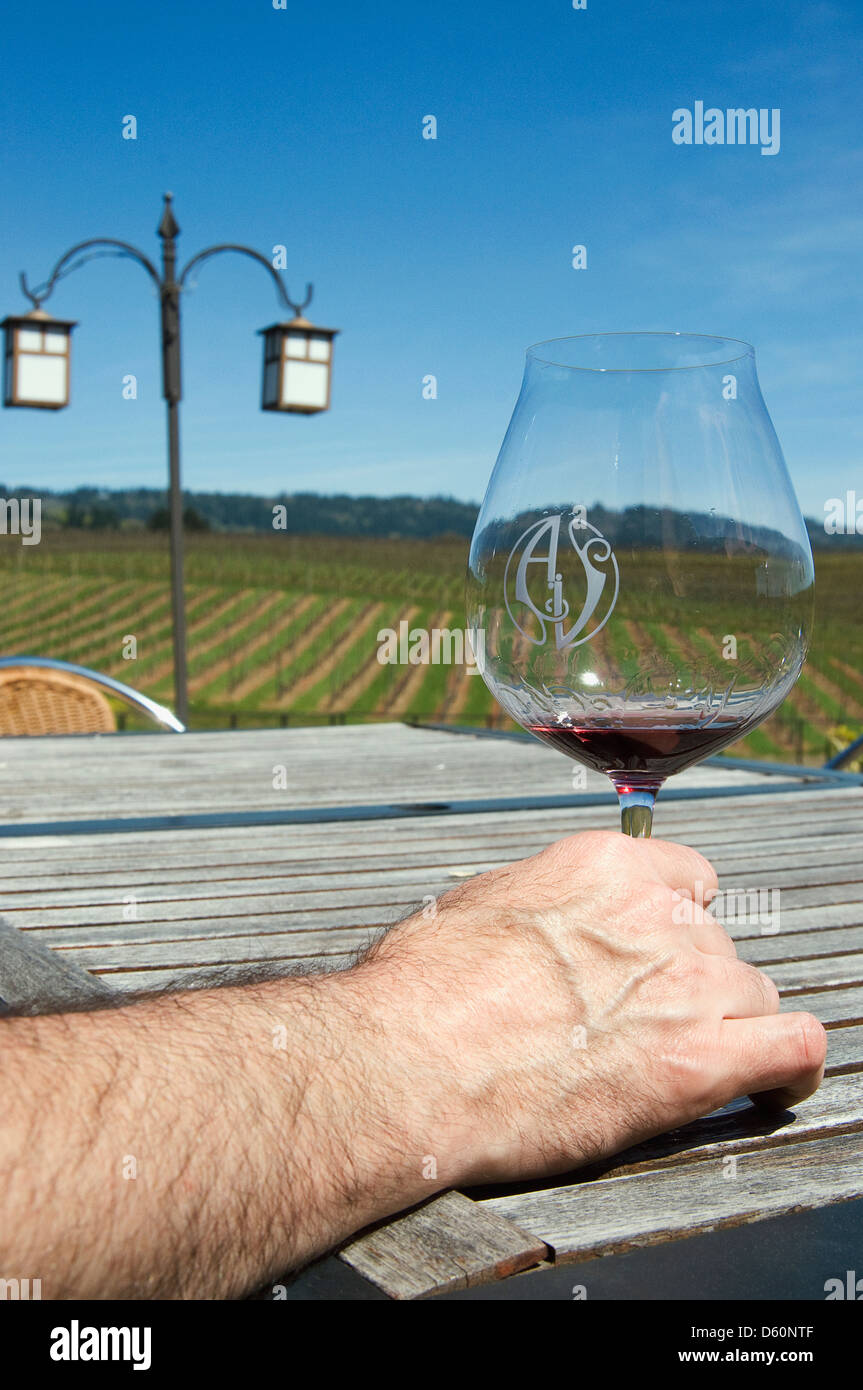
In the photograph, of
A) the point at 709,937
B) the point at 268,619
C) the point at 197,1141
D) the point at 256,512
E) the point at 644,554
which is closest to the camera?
the point at 197,1141

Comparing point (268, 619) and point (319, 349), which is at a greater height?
point (319, 349)

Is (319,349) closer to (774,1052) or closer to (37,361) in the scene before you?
(37,361)

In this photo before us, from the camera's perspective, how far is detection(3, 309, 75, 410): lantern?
696cm

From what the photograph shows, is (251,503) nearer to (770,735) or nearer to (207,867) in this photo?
(770,735)

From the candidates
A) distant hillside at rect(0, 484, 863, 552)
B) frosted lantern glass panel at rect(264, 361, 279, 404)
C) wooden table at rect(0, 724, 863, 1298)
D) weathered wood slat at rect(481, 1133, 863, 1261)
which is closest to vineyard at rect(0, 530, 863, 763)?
distant hillside at rect(0, 484, 863, 552)

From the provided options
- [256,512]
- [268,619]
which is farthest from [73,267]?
[256,512]

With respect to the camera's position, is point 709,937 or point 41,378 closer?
point 709,937

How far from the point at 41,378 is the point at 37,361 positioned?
10cm

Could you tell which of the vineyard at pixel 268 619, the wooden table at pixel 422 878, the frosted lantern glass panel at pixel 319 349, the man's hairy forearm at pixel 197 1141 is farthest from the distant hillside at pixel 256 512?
the man's hairy forearm at pixel 197 1141

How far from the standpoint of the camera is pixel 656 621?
0.77 metres

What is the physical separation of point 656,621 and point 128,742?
2936 mm

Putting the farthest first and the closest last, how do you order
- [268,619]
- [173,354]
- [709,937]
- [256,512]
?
[256,512] < [268,619] < [173,354] < [709,937]

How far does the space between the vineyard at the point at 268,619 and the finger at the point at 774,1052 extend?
1327 inches

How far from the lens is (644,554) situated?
0.77 m
